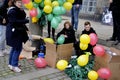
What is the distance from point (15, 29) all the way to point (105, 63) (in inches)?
70.7

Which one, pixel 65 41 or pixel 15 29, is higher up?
pixel 15 29

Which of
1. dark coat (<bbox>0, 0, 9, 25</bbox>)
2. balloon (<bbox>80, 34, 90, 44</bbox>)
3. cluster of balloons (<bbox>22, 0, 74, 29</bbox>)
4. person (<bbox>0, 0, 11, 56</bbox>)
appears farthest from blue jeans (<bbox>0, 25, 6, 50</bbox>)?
balloon (<bbox>80, 34, 90, 44</bbox>)

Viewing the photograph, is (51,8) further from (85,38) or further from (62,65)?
(62,65)

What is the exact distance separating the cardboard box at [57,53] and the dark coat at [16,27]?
0.69 metres

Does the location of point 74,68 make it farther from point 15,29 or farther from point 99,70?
point 15,29

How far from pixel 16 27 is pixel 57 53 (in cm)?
98

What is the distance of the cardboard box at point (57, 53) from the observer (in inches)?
227

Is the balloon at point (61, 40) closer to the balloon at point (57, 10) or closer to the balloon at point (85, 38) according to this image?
the balloon at point (57, 10)

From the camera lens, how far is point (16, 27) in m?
5.44

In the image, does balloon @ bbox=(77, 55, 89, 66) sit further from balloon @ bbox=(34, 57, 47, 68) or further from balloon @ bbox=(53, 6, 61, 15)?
balloon @ bbox=(53, 6, 61, 15)

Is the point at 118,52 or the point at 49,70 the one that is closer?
the point at 118,52

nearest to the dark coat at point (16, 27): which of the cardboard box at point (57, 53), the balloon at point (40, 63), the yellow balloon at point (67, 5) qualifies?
the balloon at point (40, 63)

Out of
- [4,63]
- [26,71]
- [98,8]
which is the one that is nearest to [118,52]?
[26,71]

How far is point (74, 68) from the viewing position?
18.0 ft
